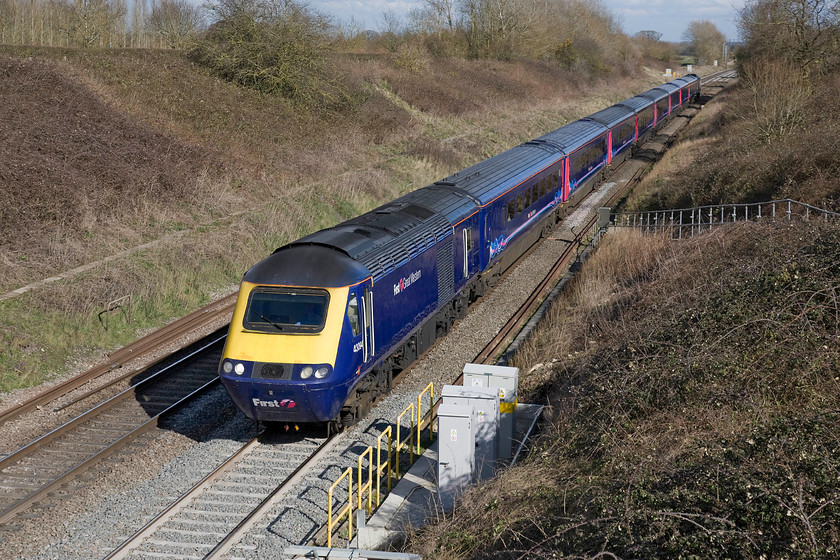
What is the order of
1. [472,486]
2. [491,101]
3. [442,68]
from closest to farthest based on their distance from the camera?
[472,486], [491,101], [442,68]

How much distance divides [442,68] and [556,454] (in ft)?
169

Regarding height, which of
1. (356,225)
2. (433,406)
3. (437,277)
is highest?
(356,225)

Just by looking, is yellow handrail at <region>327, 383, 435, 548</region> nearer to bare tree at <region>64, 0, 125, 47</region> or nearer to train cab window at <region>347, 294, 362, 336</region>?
train cab window at <region>347, 294, 362, 336</region>

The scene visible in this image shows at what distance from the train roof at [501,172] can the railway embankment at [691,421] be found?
4.06 m

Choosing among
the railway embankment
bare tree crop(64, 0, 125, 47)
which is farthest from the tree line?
the railway embankment

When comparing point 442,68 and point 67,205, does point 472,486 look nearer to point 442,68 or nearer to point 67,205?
point 67,205

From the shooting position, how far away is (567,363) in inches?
561

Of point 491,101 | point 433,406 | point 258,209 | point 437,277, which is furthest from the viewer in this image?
point 491,101

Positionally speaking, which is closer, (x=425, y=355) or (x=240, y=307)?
(x=240, y=307)

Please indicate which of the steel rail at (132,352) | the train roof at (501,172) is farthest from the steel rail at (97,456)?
the train roof at (501,172)

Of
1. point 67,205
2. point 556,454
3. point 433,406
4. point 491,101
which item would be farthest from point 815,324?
point 491,101

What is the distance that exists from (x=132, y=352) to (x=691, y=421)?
11599 millimetres

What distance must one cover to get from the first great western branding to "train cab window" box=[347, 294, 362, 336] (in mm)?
1579

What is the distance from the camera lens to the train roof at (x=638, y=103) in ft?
136
